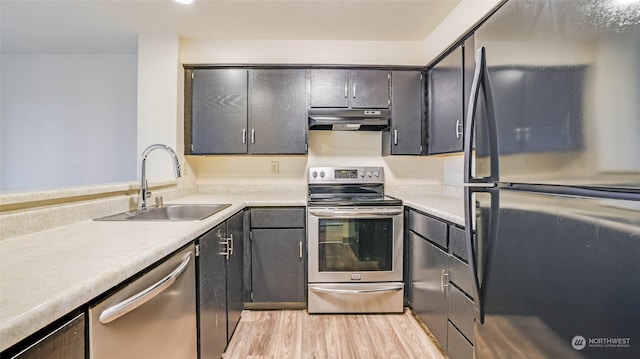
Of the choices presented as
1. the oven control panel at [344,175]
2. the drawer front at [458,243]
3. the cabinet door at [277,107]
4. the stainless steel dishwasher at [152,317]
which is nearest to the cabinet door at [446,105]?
the oven control panel at [344,175]

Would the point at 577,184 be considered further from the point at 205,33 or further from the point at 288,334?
the point at 205,33

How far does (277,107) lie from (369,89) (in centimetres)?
82

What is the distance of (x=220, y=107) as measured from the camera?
2535 mm

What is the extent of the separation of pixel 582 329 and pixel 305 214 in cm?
176

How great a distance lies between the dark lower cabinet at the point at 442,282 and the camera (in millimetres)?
1468

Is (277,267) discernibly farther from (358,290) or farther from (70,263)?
(70,263)

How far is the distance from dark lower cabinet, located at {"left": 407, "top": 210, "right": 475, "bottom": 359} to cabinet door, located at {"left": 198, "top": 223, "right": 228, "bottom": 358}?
1.17 metres

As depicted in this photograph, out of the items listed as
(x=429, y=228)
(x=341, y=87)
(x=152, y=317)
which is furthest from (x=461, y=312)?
(x=341, y=87)

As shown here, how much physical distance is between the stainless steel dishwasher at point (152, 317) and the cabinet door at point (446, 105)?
179cm

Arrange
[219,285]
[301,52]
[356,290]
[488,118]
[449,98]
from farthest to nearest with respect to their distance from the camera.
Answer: [301,52]
[356,290]
[449,98]
[219,285]
[488,118]

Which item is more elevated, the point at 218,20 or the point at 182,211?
the point at 218,20

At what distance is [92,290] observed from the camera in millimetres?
627

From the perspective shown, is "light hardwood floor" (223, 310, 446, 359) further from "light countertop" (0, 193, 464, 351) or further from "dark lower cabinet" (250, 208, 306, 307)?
"light countertop" (0, 193, 464, 351)

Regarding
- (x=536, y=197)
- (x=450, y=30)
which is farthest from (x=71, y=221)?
(x=450, y=30)
